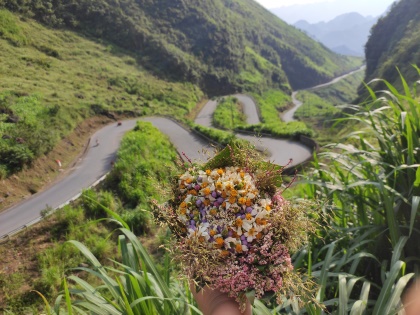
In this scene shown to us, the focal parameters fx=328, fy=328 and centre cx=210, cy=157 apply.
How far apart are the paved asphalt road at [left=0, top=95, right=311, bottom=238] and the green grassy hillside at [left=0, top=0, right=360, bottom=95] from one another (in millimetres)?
29073

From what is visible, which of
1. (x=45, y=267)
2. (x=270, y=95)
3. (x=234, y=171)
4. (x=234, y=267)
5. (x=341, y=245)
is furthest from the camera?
(x=270, y=95)

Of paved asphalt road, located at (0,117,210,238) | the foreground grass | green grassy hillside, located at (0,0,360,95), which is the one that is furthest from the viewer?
green grassy hillside, located at (0,0,360,95)

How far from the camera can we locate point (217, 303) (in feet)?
7.16

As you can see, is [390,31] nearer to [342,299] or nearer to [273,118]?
[273,118]

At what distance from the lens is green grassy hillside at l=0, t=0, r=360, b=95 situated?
59219 millimetres

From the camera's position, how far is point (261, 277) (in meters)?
2.16

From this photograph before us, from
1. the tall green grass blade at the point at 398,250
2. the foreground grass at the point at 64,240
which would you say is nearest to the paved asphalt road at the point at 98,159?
the tall green grass blade at the point at 398,250

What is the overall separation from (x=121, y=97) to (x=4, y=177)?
27384mm

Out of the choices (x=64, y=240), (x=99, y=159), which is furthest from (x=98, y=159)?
(x=64, y=240)

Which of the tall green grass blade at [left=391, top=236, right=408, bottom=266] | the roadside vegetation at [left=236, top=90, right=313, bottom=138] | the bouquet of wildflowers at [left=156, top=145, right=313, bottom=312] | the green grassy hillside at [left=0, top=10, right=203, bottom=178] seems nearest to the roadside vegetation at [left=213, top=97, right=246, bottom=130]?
the roadside vegetation at [left=236, top=90, right=313, bottom=138]

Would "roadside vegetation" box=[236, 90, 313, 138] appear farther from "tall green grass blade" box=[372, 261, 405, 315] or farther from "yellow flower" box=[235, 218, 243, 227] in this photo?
"yellow flower" box=[235, 218, 243, 227]

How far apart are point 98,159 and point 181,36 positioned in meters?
59.1

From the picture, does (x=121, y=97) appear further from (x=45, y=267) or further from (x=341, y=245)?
(x=341, y=245)

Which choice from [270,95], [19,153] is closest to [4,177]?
[19,153]
